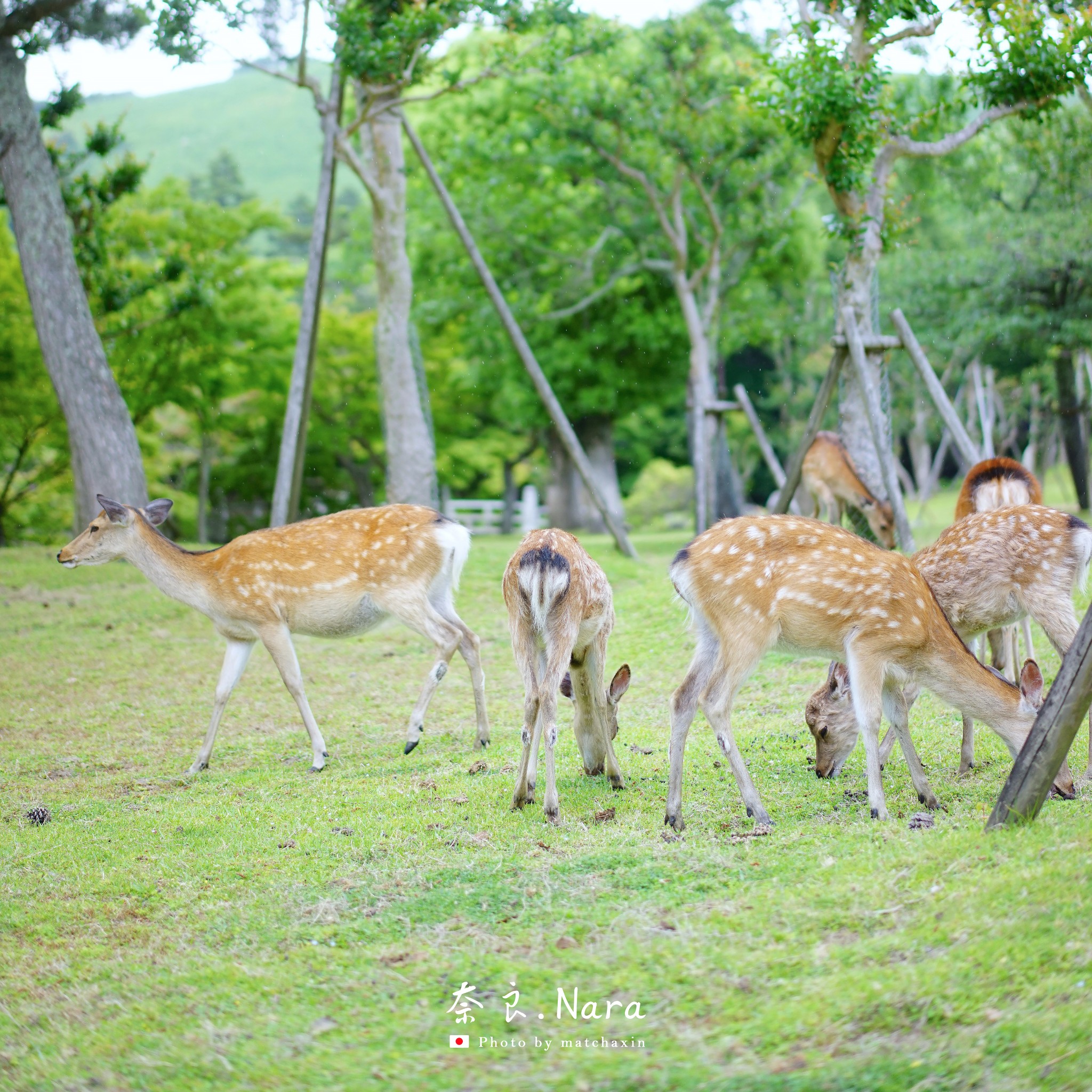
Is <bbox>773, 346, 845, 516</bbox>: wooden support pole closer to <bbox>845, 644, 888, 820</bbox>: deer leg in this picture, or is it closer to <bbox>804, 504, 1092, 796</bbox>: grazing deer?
<bbox>804, 504, 1092, 796</bbox>: grazing deer

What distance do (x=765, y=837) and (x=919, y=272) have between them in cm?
1998

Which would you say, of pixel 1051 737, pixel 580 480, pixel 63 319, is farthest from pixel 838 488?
pixel 580 480

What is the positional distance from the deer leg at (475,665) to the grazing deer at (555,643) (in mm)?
1130

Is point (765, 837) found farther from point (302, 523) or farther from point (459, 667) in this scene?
point (459, 667)

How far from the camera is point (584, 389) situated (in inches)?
990

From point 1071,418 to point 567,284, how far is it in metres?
9.63

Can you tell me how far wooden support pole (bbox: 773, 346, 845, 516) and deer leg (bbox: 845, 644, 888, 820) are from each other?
5.91 m

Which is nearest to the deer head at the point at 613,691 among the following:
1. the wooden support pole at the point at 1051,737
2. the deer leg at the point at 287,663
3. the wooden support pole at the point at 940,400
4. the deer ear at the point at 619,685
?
the deer ear at the point at 619,685

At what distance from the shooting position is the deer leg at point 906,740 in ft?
16.0

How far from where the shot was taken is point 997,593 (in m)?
5.52

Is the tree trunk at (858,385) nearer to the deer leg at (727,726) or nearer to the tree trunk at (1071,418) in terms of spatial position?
the deer leg at (727,726)

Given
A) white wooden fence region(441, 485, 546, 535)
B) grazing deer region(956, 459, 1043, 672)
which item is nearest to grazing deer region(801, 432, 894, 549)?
grazing deer region(956, 459, 1043, 672)

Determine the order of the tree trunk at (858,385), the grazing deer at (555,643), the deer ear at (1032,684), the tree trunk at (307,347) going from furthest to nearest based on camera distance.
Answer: the tree trunk at (307,347)
the tree trunk at (858,385)
the grazing deer at (555,643)
the deer ear at (1032,684)

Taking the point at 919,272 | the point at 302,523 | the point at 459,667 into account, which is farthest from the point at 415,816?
the point at 919,272
